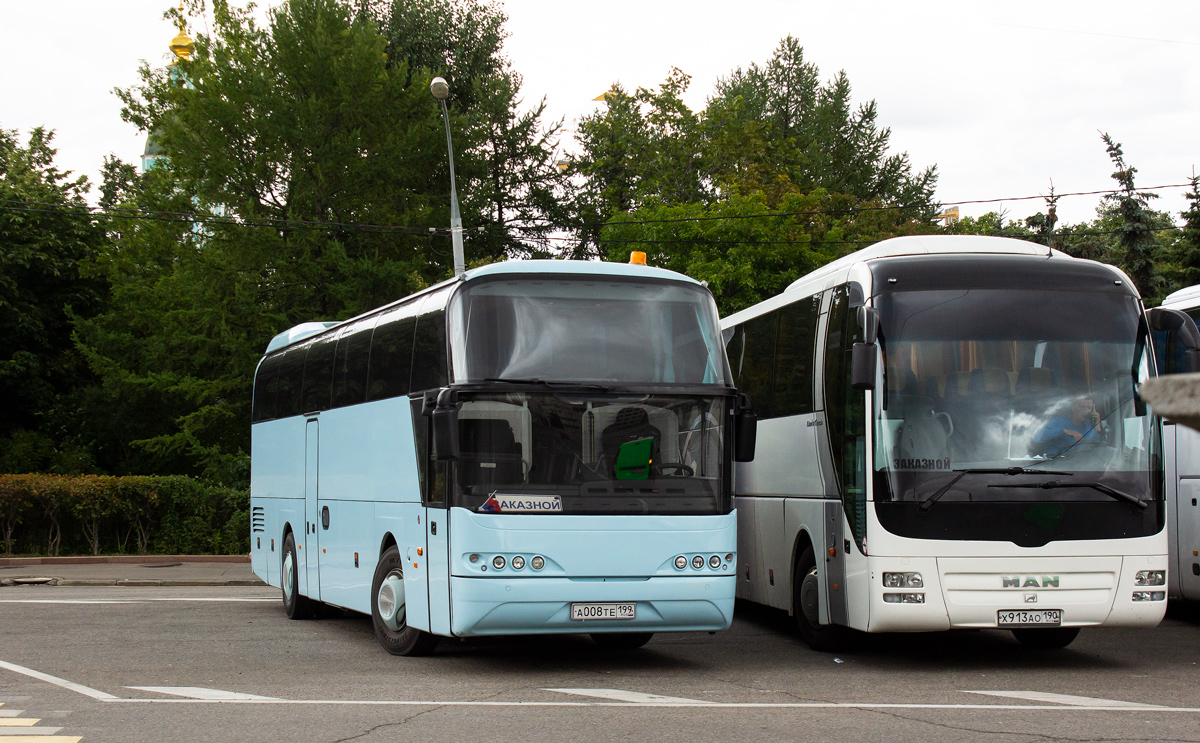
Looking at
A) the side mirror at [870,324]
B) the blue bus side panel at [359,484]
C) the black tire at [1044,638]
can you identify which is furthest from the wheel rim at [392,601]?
the black tire at [1044,638]

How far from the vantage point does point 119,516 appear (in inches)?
1078

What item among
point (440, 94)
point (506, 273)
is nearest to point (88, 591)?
point (440, 94)

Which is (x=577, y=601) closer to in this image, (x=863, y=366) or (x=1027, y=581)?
(x=863, y=366)

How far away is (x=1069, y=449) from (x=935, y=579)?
5.14 ft

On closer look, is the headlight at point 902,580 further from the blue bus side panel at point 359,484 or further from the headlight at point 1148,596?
the blue bus side panel at point 359,484

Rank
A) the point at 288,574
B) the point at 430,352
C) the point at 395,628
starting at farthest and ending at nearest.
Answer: the point at 288,574, the point at 395,628, the point at 430,352

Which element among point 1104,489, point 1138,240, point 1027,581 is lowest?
point 1027,581

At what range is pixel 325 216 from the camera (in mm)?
37031

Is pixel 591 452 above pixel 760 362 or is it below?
below

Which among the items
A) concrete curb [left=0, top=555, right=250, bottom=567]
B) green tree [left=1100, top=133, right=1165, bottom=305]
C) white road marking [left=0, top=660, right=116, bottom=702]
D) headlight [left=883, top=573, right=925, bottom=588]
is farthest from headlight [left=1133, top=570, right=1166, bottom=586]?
green tree [left=1100, top=133, right=1165, bottom=305]

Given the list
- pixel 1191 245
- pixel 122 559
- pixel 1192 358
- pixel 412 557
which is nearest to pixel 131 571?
pixel 122 559

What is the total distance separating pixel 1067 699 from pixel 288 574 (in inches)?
398

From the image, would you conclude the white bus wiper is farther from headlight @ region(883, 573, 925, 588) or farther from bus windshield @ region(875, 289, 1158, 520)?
headlight @ region(883, 573, 925, 588)

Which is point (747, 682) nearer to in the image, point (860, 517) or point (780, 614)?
point (860, 517)
